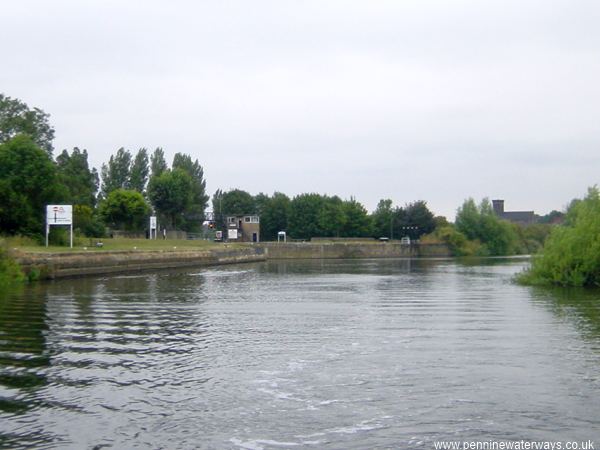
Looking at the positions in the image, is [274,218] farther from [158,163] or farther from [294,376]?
[294,376]

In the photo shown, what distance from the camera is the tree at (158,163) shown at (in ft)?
421

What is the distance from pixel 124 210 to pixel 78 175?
17225mm

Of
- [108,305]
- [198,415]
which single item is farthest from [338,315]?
A: [198,415]

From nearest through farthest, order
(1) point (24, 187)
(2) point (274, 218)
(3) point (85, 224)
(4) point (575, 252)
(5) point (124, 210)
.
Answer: (4) point (575, 252), (1) point (24, 187), (3) point (85, 224), (5) point (124, 210), (2) point (274, 218)

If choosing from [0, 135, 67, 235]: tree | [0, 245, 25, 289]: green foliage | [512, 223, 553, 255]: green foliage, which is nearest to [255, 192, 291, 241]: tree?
[512, 223, 553, 255]: green foliage

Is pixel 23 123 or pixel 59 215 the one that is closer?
pixel 59 215

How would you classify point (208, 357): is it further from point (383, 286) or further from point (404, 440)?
point (383, 286)

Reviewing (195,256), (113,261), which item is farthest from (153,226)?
(113,261)

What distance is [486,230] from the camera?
433 ft

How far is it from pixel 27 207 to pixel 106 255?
10282 millimetres

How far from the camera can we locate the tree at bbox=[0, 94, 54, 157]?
301 ft

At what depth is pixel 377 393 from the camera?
1366 cm

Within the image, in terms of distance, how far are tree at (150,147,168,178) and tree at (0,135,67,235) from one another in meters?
62.0

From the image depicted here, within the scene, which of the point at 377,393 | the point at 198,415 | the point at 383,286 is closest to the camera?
the point at 198,415
